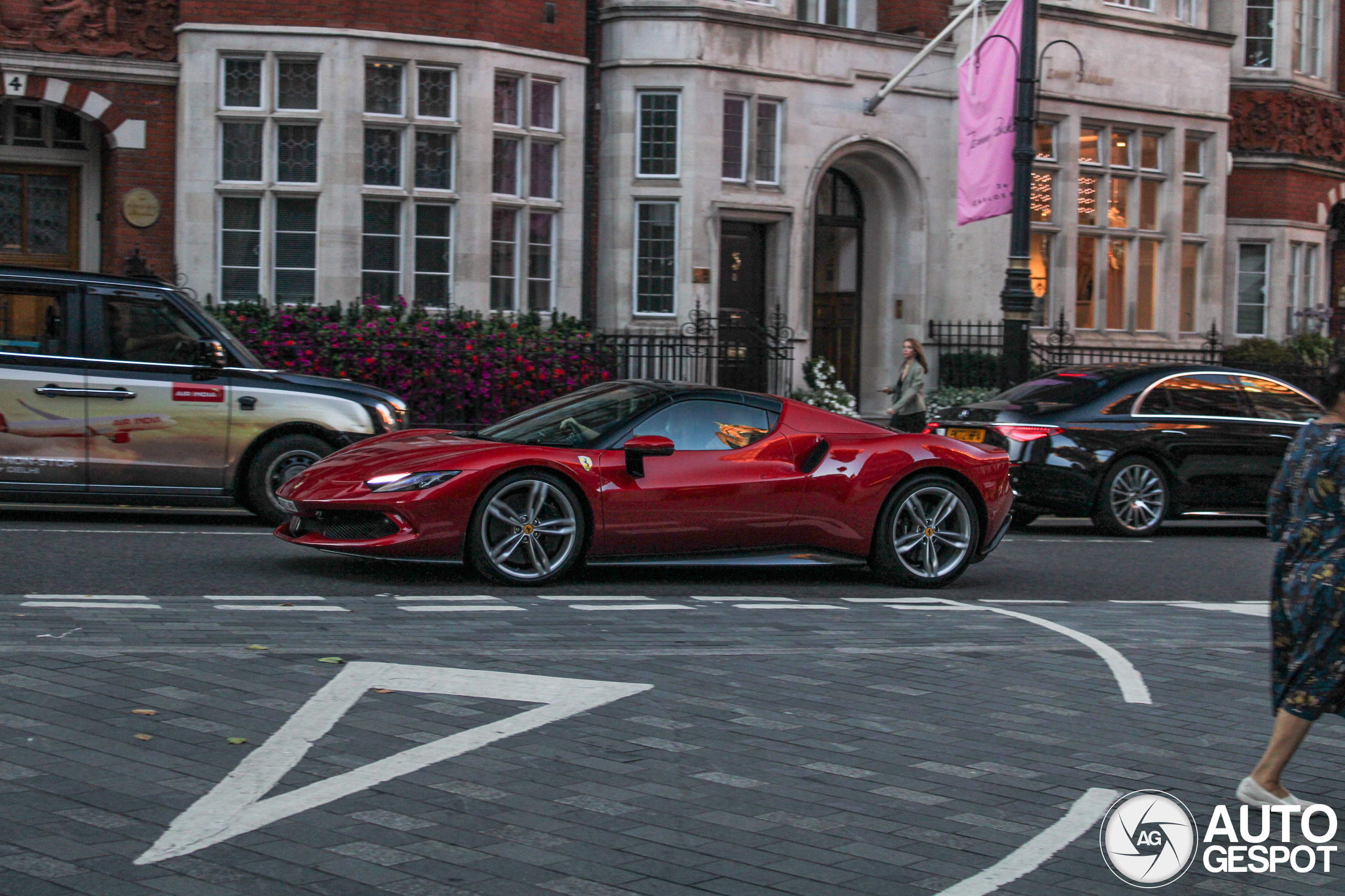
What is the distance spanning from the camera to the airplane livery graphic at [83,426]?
11.6 meters

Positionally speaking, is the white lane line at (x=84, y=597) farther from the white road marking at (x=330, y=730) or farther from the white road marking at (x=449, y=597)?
the white road marking at (x=330, y=730)

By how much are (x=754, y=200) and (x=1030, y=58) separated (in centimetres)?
556

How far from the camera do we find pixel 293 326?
58.4 feet

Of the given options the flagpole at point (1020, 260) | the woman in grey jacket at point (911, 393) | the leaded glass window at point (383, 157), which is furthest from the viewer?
the leaded glass window at point (383, 157)

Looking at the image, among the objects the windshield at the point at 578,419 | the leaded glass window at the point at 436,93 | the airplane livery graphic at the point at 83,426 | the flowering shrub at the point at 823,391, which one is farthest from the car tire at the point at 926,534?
the leaded glass window at the point at 436,93

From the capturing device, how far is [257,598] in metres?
8.75

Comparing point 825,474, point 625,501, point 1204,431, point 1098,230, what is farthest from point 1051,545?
point 1098,230

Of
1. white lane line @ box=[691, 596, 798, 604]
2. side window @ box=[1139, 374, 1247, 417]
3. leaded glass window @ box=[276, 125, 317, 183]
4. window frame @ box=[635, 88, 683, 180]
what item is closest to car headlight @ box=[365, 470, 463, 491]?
white lane line @ box=[691, 596, 798, 604]

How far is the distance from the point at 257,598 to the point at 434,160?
1160cm

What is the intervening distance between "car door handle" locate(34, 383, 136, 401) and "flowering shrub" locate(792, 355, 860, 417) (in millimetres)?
11178

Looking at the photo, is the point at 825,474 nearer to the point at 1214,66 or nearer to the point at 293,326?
the point at 293,326

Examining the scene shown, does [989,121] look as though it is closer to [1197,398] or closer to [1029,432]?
[1197,398]

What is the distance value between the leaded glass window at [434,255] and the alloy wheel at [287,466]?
7365mm

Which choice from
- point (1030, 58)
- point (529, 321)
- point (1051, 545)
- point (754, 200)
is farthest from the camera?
point (754, 200)
